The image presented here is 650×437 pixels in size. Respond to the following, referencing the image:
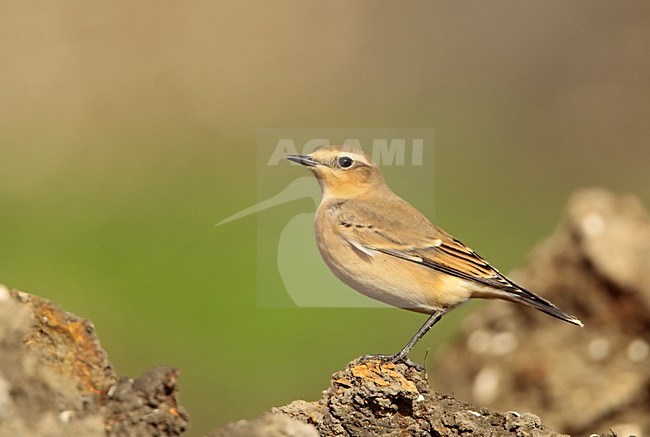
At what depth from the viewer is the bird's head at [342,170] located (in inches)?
289

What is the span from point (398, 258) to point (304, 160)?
32.0 inches

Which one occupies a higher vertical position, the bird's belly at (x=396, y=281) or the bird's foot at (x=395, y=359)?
the bird's belly at (x=396, y=281)

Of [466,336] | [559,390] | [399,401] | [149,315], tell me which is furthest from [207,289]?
[399,401]

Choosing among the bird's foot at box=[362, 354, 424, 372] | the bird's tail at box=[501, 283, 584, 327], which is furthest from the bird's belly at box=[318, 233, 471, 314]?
the bird's foot at box=[362, 354, 424, 372]

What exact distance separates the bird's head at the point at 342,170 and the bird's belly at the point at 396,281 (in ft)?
1.79

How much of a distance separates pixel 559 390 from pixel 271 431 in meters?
4.60

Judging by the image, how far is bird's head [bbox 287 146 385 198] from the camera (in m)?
7.34

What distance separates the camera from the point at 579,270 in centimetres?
930

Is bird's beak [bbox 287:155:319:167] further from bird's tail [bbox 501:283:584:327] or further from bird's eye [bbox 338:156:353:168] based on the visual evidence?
bird's tail [bbox 501:283:584:327]

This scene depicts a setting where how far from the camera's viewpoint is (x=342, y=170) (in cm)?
736

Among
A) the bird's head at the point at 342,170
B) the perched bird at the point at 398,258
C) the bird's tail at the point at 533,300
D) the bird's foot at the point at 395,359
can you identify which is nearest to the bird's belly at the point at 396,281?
the perched bird at the point at 398,258

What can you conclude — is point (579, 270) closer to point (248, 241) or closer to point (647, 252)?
point (647, 252)

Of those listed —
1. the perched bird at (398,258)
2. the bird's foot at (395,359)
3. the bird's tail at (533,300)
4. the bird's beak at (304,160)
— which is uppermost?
the bird's beak at (304,160)

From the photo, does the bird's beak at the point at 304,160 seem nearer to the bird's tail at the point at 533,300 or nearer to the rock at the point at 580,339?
the bird's tail at the point at 533,300
